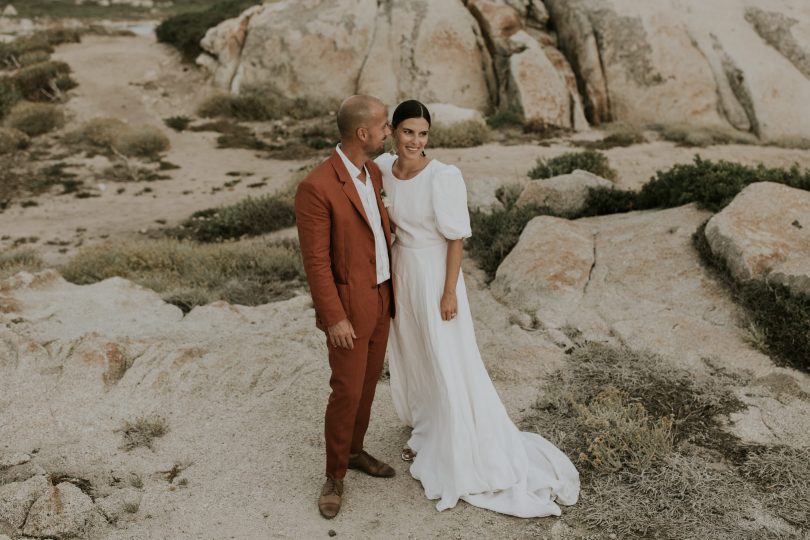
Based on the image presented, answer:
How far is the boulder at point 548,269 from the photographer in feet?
23.6

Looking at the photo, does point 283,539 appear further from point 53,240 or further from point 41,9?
point 41,9

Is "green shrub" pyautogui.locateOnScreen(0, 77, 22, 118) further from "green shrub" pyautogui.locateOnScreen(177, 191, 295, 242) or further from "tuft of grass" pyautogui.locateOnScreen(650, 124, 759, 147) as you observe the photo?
"tuft of grass" pyautogui.locateOnScreen(650, 124, 759, 147)

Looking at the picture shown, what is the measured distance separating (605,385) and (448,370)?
1.93m

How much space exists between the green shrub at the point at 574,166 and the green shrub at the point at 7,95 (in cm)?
1457

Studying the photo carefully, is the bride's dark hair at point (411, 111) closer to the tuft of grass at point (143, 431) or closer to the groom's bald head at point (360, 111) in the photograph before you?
the groom's bald head at point (360, 111)

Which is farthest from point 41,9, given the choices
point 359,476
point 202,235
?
point 359,476

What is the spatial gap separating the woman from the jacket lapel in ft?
1.12

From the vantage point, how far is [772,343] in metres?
5.88

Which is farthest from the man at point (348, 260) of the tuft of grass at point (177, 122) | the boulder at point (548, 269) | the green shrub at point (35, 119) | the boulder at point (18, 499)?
the green shrub at point (35, 119)

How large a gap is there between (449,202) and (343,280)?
2.47 ft

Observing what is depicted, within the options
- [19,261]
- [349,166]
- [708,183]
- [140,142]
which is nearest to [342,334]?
[349,166]

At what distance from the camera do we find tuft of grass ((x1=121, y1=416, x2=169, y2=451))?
5031mm

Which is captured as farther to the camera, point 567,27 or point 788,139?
point 567,27

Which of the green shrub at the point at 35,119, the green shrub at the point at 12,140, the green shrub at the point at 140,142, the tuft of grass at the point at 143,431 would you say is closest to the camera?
the tuft of grass at the point at 143,431
